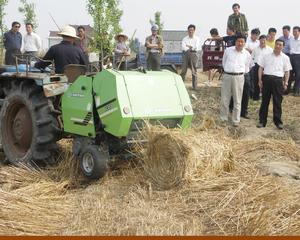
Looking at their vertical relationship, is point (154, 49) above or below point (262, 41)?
below

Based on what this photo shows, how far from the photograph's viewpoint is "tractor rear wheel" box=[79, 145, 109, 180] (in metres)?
5.93

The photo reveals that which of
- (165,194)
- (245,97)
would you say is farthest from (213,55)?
(165,194)

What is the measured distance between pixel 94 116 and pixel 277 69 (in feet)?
17.3

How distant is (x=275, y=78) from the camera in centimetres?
1021

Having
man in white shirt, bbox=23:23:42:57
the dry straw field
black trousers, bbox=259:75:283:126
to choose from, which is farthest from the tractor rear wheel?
man in white shirt, bbox=23:23:42:57

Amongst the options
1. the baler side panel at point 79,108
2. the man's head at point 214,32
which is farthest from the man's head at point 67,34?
the man's head at point 214,32

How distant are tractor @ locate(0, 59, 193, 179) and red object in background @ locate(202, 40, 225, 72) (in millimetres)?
6640

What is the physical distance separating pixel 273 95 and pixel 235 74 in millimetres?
959

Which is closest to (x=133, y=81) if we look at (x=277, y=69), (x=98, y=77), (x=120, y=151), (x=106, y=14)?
(x=98, y=77)

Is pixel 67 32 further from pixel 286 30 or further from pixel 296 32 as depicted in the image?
pixel 286 30

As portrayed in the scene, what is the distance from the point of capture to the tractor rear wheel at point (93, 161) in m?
5.93

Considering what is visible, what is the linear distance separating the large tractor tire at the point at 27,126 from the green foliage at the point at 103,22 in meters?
8.72

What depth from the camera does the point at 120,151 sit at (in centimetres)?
629

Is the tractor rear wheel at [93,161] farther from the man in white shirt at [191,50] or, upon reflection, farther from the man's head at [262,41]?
the man's head at [262,41]
